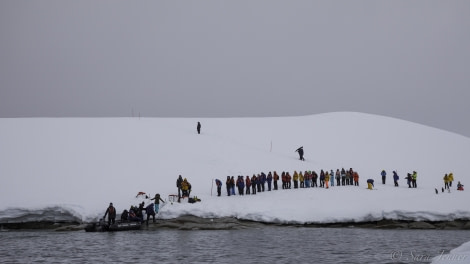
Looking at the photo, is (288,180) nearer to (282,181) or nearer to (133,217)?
(282,181)

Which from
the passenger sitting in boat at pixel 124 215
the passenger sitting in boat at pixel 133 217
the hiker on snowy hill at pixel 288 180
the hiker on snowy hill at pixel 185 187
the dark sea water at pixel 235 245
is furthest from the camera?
the hiker on snowy hill at pixel 288 180

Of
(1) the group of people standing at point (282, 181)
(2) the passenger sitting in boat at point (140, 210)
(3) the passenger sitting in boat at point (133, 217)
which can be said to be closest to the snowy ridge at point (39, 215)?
(3) the passenger sitting in boat at point (133, 217)

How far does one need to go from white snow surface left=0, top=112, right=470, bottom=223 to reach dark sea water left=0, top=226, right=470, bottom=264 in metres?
2.39

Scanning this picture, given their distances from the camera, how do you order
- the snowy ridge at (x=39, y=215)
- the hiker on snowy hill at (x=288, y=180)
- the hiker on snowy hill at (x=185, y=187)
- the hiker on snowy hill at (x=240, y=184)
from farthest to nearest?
the hiker on snowy hill at (x=288, y=180), the hiker on snowy hill at (x=240, y=184), the hiker on snowy hill at (x=185, y=187), the snowy ridge at (x=39, y=215)

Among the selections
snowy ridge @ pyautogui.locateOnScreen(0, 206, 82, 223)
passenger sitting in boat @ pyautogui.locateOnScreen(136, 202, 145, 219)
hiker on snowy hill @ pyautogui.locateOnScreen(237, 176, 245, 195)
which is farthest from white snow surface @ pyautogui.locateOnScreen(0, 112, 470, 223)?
passenger sitting in boat @ pyautogui.locateOnScreen(136, 202, 145, 219)

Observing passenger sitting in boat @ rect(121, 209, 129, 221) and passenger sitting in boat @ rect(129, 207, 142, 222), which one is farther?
passenger sitting in boat @ rect(121, 209, 129, 221)

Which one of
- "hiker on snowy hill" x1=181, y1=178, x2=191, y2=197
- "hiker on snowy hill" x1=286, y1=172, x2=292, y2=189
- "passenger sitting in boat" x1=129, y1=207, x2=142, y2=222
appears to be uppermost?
"hiker on snowy hill" x1=286, y1=172, x2=292, y2=189

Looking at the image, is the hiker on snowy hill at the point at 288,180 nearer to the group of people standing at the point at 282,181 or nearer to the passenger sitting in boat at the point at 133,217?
the group of people standing at the point at 282,181

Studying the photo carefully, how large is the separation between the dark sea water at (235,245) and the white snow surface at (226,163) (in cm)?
239

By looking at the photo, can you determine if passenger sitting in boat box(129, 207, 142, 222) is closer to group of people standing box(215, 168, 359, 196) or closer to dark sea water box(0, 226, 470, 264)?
dark sea water box(0, 226, 470, 264)

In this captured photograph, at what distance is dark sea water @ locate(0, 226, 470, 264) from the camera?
1845cm

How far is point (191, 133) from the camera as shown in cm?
4938

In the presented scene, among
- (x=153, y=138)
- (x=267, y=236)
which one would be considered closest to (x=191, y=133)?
(x=153, y=138)

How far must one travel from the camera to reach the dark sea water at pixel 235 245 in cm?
1845
